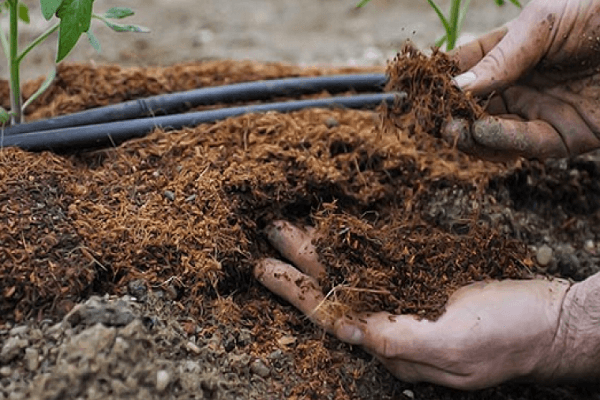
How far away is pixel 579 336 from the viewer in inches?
54.0

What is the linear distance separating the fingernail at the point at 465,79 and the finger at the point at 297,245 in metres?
0.41

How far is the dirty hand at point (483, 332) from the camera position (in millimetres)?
1311

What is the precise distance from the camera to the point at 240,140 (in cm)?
166

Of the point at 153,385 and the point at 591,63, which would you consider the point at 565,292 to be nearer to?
the point at 591,63

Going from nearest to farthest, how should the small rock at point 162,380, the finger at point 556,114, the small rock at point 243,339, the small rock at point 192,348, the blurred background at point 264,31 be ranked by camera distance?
the small rock at point 162,380 → the small rock at point 192,348 → the small rock at point 243,339 → the finger at point 556,114 → the blurred background at point 264,31

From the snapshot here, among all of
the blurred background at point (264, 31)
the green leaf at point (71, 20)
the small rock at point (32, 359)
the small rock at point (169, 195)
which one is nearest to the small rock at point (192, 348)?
the small rock at point (32, 359)

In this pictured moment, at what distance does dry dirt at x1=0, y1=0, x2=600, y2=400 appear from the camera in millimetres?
1180

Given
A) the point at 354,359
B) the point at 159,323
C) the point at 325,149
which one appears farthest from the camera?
the point at 325,149

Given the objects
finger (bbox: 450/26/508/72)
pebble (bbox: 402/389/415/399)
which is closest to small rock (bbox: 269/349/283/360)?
pebble (bbox: 402/389/415/399)

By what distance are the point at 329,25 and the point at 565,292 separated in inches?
83.1

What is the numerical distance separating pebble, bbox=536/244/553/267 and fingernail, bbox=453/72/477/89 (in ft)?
1.43

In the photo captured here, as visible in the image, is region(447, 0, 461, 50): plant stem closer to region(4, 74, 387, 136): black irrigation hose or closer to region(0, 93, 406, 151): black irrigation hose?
region(0, 93, 406, 151): black irrigation hose

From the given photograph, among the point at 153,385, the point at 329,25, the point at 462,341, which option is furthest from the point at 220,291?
the point at 329,25

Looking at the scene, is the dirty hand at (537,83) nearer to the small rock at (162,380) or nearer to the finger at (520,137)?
the finger at (520,137)
